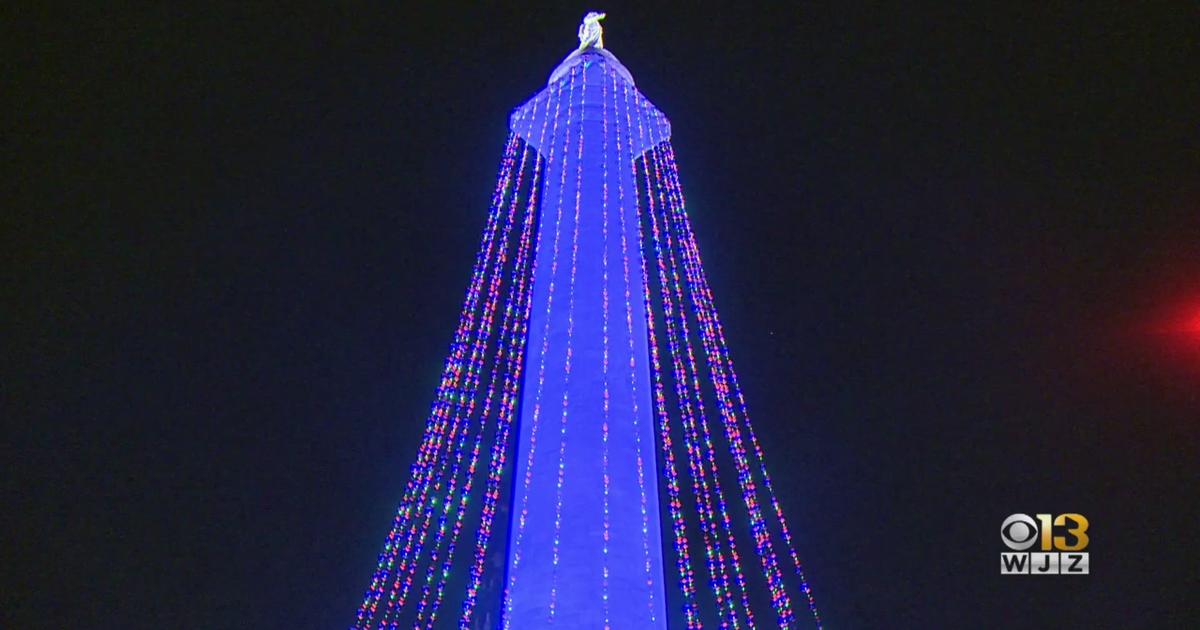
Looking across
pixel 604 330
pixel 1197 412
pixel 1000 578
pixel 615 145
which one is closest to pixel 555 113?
pixel 615 145

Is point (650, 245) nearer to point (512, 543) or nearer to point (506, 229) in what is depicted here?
point (506, 229)

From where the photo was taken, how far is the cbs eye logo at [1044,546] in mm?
15453

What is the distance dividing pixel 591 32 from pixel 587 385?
4.76m

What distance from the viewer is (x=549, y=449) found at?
1214 cm

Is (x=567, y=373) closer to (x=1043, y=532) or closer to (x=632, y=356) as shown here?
(x=632, y=356)

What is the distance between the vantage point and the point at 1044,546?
50.8 feet

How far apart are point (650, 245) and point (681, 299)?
0.78 meters

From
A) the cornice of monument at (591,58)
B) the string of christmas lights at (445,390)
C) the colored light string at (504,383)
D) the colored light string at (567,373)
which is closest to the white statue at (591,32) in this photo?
the cornice of monument at (591,58)

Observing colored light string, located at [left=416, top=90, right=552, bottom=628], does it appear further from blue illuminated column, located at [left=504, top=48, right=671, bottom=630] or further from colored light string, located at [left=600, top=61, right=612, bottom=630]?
colored light string, located at [left=600, top=61, right=612, bottom=630]

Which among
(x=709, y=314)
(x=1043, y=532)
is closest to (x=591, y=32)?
(x=709, y=314)

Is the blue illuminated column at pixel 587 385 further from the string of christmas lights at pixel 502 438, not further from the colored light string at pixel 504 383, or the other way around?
the colored light string at pixel 504 383

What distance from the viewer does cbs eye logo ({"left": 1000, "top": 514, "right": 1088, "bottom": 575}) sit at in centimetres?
1545

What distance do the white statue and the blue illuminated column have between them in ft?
1.34

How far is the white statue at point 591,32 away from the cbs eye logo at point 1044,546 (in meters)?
8.30
